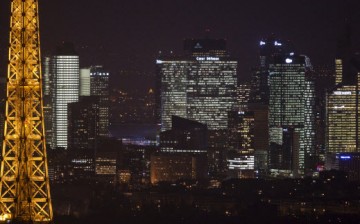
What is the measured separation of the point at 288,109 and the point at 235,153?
10652mm

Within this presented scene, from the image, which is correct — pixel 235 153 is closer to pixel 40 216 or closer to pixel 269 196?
pixel 269 196

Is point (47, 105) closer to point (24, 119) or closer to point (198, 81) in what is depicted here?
point (198, 81)

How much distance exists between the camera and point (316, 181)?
6041 cm

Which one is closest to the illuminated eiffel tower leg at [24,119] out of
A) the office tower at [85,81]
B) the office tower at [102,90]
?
the office tower at [102,90]

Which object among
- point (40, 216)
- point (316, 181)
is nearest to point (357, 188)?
point (316, 181)

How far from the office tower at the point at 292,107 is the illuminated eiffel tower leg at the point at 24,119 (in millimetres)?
53973

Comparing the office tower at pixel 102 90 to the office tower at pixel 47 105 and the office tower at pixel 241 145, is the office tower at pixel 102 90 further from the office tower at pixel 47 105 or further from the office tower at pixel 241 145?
the office tower at pixel 241 145

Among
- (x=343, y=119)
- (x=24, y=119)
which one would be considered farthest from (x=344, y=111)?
(x=24, y=119)

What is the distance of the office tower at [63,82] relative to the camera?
6550 cm

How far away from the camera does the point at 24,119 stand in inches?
707

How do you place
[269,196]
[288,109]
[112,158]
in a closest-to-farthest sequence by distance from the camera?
[269,196] < [112,158] < [288,109]

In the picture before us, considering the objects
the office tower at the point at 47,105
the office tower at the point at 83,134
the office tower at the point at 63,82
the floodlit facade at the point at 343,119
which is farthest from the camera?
the floodlit facade at the point at 343,119

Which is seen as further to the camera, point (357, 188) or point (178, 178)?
→ point (178, 178)

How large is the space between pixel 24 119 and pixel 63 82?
51720 mm
